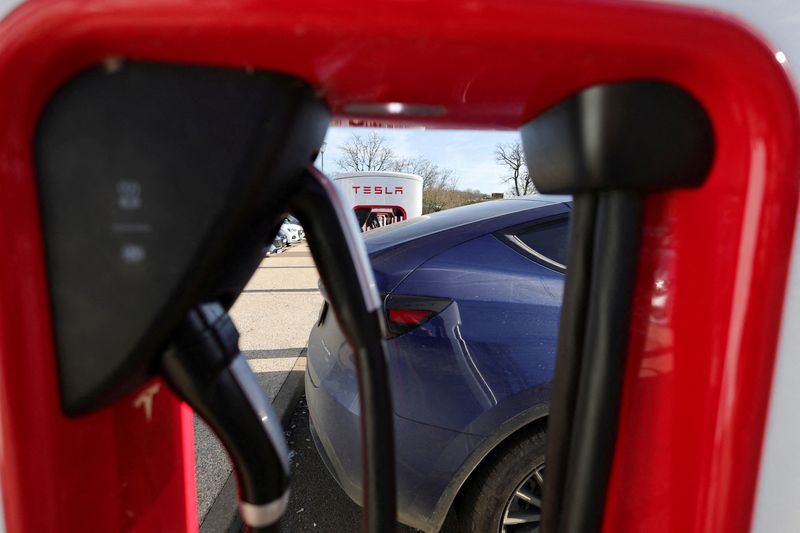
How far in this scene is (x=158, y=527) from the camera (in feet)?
2.13

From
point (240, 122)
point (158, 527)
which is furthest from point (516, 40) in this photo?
point (158, 527)

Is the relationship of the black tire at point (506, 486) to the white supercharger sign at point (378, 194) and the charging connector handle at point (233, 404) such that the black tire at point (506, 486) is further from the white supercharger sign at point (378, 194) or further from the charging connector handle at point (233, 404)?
the white supercharger sign at point (378, 194)

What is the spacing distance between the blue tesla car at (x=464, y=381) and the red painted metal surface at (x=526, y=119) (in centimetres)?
119

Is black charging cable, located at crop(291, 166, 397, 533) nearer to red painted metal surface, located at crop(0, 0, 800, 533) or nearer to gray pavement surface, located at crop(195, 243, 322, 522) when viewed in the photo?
red painted metal surface, located at crop(0, 0, 800, 533)

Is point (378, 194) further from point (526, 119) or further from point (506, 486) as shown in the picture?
point (526, 119)

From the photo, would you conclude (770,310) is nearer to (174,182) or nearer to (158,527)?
(174,182)

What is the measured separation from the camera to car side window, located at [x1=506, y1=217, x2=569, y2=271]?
1988mm

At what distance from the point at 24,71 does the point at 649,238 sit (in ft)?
2.09

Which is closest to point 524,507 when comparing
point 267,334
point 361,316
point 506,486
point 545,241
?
point 506,486

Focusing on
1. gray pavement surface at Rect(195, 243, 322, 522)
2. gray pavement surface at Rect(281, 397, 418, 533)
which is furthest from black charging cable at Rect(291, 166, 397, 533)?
gray pavement surface at Rect(281, 397, 418, 533)

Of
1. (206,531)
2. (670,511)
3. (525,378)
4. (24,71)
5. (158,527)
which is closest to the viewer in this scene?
(24,71)

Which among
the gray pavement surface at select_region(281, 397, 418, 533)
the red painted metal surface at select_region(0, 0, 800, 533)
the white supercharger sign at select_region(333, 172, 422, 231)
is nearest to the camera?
the red painted metal surface at select_region(0, 0, 800, 533)

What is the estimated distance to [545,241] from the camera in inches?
80.0

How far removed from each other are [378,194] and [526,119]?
27.5 ft
